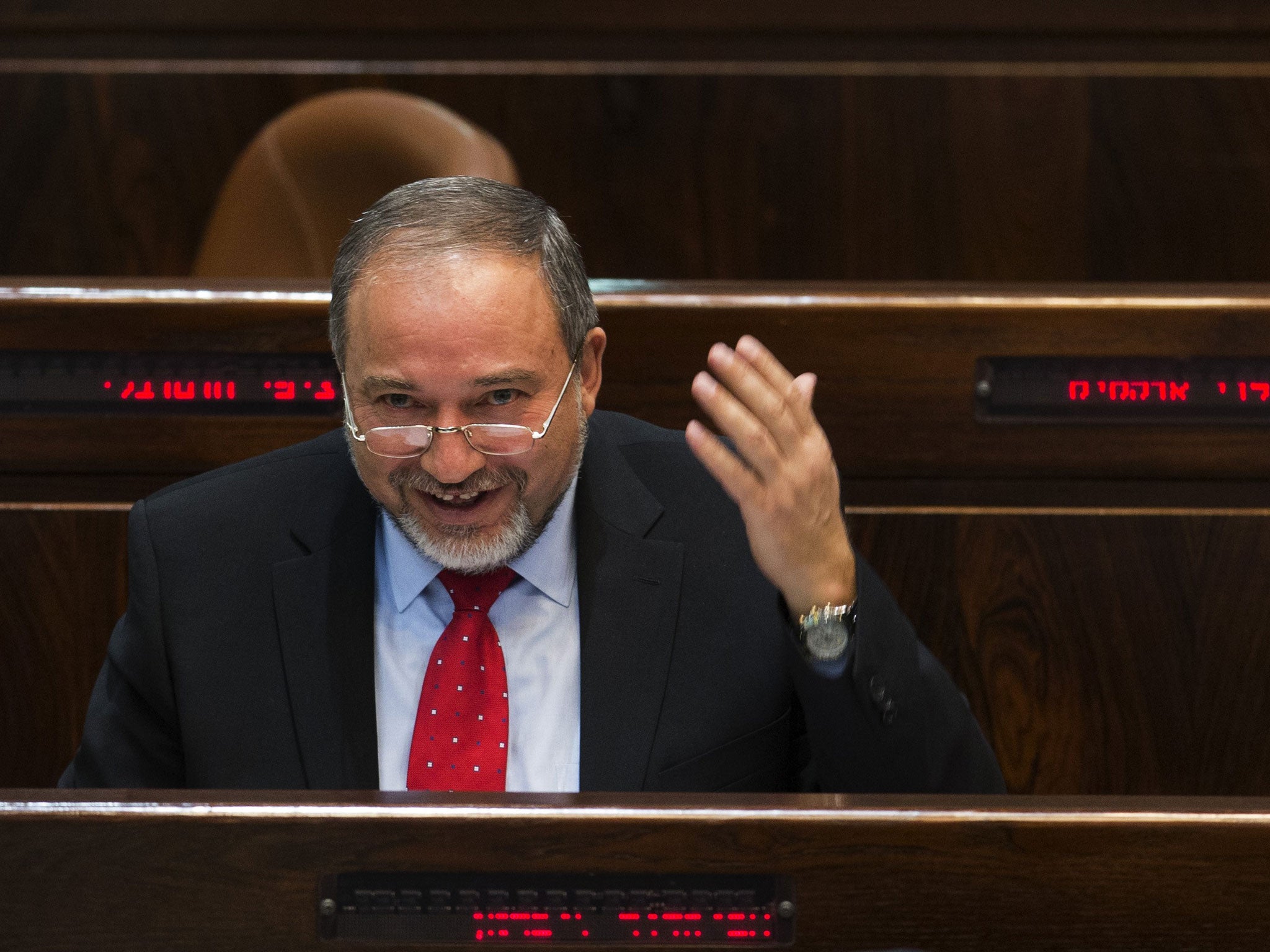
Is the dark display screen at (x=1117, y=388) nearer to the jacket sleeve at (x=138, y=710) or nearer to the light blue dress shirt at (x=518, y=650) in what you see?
the light blue dress shirt at (x=518, y=650)

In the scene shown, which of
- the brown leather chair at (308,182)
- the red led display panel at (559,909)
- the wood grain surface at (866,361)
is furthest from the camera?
the brown leather chair at (308,182)

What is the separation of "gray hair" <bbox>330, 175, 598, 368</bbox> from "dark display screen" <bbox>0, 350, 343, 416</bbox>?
13 cm

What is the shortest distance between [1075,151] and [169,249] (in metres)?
0.66

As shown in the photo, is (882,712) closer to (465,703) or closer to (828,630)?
(828,630)

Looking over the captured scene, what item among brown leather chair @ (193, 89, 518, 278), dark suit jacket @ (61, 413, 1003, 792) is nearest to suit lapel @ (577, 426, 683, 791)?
dark suit jacket @ (61, 413, 1003, 792)

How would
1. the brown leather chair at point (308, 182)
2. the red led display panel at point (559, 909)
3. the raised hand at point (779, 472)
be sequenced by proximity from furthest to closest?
the brown leather chair at point (308, 182) < the raised hand at point (779, 472) < the red led display panel at point (559, 909)

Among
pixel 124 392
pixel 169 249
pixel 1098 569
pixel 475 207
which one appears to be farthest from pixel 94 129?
pixel 1098 569

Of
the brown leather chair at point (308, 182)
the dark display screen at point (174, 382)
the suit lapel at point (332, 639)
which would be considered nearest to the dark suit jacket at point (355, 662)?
the suit lapel at point (332, 639)

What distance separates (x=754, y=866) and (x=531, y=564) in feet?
0.78

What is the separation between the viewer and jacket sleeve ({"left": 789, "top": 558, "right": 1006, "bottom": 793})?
534 millimetres

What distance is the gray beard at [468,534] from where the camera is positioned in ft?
1.89

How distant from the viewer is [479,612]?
0.60 m

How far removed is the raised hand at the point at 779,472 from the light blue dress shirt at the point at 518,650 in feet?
0.34

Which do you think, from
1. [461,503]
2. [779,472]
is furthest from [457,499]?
[779,472]
